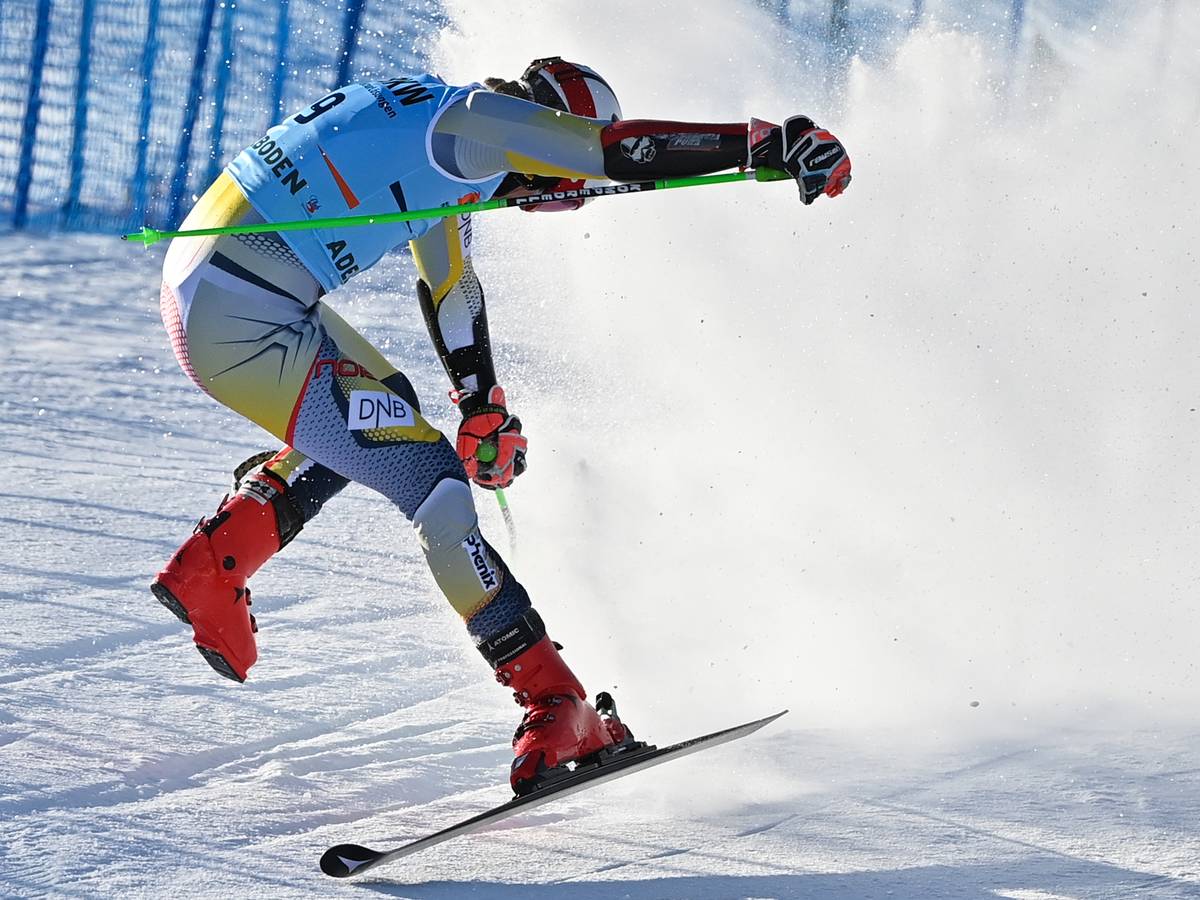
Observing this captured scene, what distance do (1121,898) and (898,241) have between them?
16.0 ft

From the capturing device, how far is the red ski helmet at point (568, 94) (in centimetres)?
337

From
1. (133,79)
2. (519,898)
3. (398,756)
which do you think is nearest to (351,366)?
(398,756)

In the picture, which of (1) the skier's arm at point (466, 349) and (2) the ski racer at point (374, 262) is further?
(1) the skier's arm at point (466, 349)

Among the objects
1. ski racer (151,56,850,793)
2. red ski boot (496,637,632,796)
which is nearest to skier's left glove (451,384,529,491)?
ski racer (151,56,850,793)

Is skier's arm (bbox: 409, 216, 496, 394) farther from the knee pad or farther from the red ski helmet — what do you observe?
the knee pad

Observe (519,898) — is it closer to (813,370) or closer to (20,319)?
(813,370)

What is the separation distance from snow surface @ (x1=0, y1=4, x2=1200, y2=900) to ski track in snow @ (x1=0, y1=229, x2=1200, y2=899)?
0.01 metres

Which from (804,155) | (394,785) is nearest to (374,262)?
A: (804,155)

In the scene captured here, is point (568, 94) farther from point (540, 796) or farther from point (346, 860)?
point (346, 860)

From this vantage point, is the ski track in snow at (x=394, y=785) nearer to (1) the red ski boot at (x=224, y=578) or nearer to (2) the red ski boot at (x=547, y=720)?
(2) the red ski boot at (x=547, y=720)

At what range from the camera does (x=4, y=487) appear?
18.9 feet

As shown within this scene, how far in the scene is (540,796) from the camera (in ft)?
9.57

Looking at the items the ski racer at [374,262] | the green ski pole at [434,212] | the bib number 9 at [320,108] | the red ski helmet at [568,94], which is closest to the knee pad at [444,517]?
the ski racer at [374,262]

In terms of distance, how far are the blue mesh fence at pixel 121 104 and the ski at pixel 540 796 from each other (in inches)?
371
